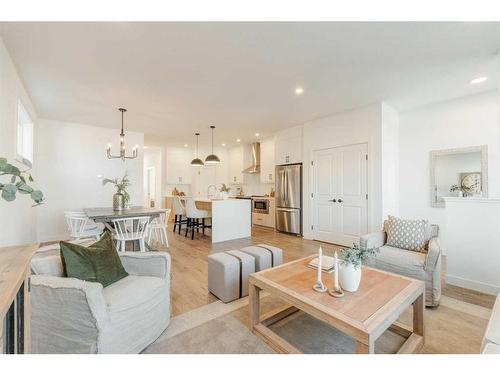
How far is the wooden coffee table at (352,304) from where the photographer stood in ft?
4.20

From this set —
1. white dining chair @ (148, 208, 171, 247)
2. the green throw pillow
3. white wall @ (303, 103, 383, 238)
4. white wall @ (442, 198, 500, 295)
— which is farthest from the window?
white wall @ (442, 198, 500, 295)

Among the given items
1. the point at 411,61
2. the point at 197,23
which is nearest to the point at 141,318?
the point at 197,23

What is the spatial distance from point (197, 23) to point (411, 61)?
2.32 meters

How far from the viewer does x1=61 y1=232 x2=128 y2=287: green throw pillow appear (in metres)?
Result: 1.60

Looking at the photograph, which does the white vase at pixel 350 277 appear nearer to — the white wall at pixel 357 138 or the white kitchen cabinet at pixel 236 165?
the white wall at pixel 357 138

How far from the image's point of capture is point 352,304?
1.46m

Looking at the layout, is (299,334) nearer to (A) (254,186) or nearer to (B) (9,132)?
(B) (9,132)

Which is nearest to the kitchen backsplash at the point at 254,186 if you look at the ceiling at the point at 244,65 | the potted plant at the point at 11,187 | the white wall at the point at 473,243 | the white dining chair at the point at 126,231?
the ceiling at the point at 244,65

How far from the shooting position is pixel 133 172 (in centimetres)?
594

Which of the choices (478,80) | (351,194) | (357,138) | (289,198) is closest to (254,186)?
(289,198)

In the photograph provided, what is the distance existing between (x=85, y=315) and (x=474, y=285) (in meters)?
3.67

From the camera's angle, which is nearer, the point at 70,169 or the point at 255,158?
the point at 70,169

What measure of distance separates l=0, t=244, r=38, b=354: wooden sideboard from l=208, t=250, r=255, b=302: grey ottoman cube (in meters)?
1.45

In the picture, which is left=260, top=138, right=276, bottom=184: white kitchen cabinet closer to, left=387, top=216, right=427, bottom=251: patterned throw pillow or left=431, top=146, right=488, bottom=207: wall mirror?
left=431, top=146, right=488, bottom=207: wall mirror
